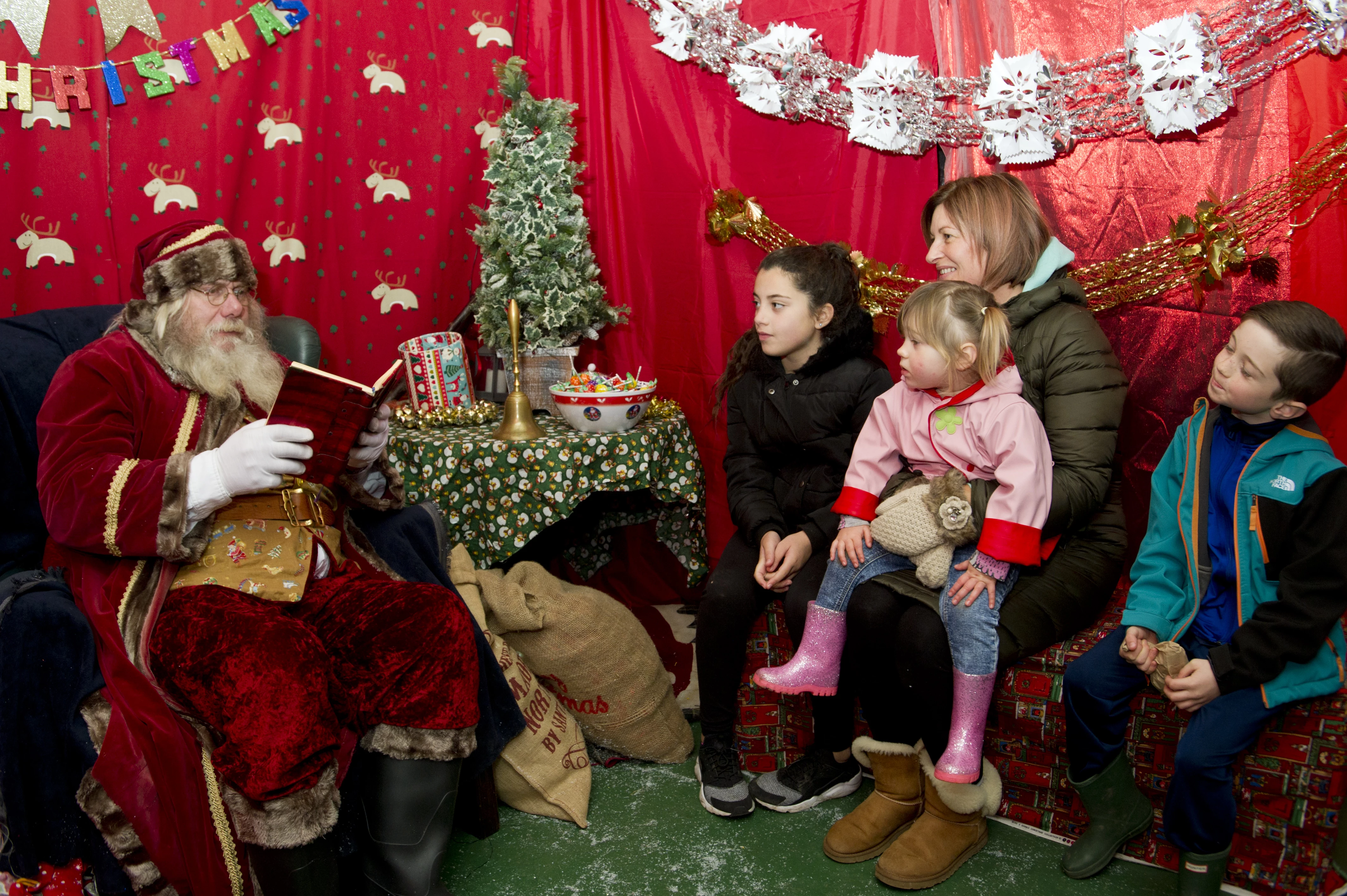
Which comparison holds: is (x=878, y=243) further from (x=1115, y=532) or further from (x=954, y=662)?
(x=954, y=662)

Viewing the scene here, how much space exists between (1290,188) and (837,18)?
4.95ft

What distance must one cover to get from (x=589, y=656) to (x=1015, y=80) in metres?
2.11

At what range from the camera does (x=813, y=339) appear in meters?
2.68

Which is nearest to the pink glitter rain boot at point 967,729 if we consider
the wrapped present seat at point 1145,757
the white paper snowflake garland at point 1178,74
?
the wrapped present seat at point 1145,757

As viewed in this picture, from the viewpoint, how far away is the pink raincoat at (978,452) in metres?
2.10

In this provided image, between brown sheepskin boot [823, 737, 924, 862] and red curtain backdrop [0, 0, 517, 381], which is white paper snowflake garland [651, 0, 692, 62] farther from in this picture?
brown sheepskin boot [823, 737, 924, 862]

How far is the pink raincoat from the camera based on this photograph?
2.10 meters

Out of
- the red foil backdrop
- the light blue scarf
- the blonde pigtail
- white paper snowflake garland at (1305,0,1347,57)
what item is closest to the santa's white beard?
the blonde pigtail

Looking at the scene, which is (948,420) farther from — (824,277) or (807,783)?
(807,783)

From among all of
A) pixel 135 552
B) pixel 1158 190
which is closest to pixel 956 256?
pixel 1158 190

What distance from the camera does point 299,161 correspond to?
3459 millimetres

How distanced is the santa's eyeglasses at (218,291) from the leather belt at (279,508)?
0.47m

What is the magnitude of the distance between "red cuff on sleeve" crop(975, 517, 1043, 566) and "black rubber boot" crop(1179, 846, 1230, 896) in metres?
0.65

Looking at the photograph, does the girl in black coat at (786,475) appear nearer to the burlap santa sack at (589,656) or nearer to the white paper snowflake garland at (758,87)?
the burlap santa sack at (589,656)
